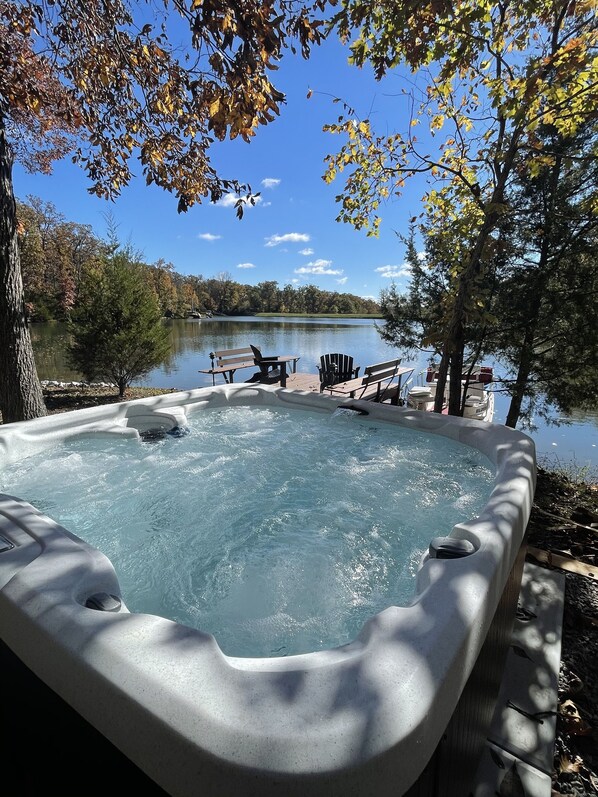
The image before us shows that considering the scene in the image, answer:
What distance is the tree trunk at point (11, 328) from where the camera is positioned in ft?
11.5

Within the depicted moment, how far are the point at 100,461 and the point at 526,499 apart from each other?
104 inches

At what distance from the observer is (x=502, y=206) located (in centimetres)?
302

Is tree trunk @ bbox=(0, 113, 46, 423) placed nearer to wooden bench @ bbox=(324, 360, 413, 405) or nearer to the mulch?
wooden bench @ bbox=(324, 360, 413, 405)

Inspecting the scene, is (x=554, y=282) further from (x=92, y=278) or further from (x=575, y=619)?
(x=92, y=278)

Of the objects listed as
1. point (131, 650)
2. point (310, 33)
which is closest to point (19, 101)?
point (310, 33)

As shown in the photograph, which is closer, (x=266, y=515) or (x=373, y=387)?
(x=266, y=515)

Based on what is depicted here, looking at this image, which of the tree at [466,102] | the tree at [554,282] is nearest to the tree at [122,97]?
the tree at [466,102]

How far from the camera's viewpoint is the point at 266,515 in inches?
85.9

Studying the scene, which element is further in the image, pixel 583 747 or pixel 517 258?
pixel 517 258

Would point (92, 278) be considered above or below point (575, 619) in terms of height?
above

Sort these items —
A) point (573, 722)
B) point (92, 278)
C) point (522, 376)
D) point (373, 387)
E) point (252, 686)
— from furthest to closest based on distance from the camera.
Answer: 1. point (373, 387)
2. point (92, 278)
3. point (522, 376)
4. point (573, 722)
5. point (252, 686)

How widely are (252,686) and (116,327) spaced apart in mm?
6443

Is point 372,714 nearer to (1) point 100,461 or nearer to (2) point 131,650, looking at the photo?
(2) point 131,650

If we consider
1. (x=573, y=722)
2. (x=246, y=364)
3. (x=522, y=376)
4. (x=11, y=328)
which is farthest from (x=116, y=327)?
(x=573, y=722)
